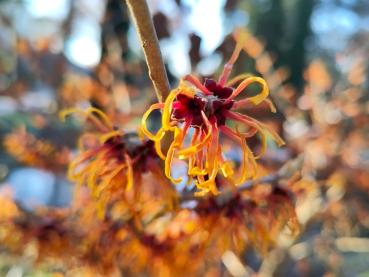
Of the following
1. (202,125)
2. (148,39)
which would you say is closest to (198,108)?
(202,125)

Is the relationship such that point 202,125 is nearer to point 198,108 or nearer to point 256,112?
point 198,108

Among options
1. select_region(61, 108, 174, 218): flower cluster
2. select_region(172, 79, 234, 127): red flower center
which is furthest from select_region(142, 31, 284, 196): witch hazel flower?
select_region(61, 108, 174, 218): flower cluster

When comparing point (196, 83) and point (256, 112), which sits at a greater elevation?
point (196, 83)

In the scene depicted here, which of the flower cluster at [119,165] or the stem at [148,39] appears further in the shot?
the flower cluster at [119,165]

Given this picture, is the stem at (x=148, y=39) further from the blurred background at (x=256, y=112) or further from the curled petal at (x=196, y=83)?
the blurred background at (x=256, y=112)

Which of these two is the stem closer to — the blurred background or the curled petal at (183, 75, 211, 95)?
the curled petal at (183, 75, 211, 95)

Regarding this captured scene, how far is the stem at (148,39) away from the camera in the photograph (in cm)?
84

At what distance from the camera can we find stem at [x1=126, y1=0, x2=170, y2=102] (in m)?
0.84

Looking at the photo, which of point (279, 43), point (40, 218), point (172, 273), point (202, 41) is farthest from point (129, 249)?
point (279, 43)

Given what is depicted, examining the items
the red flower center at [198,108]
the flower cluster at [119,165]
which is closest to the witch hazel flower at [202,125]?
the red flower center at [198,108]

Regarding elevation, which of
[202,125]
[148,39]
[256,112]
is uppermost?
[148,39]

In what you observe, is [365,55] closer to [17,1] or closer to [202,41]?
[202,41]

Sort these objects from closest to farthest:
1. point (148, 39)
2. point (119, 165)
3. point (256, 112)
Result: point (148, 39)
point (119, 165)
point (256, 112)

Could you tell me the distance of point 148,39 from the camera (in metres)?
0.86
